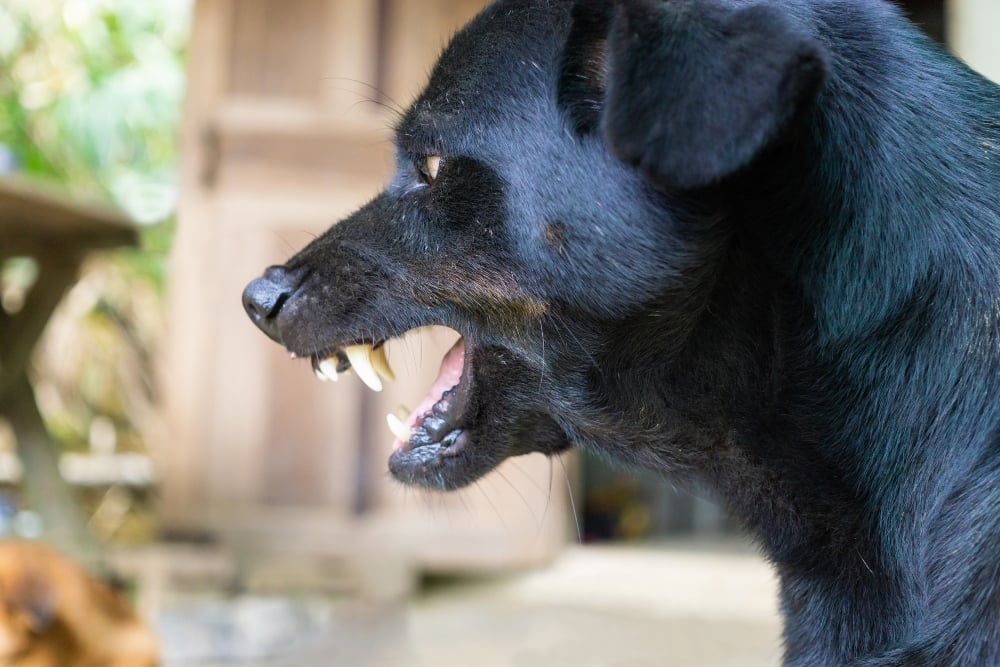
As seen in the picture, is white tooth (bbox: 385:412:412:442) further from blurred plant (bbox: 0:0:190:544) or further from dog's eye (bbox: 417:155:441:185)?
blurred plant (bbox: 0:0:190:544)

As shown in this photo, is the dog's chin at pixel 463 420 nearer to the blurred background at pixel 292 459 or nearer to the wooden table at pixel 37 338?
the blurred background at pixel 292 459

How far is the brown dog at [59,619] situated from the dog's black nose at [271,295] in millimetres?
1181

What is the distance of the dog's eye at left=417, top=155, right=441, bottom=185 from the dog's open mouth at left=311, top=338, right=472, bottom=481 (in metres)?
0.25

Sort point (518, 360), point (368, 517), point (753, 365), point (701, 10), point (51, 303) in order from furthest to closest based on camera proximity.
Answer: point (368, 517) < point (51, 303) < point (518, 360) < point (753, 365) < point (701, 10)

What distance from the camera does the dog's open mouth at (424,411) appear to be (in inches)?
54.9

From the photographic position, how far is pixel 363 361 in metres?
1.41

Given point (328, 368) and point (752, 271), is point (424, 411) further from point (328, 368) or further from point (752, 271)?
point (752, 271)

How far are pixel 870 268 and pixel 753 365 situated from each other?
180 millimetres

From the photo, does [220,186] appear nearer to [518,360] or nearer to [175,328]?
[175,328]

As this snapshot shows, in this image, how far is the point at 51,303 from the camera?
3.55 meters

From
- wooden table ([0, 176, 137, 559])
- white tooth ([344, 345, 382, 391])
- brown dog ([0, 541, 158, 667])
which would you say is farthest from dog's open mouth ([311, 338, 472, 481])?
wooden table ([0, 176, 137, 559])

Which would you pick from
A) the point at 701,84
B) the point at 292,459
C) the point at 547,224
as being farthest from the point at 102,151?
the point at 701,84

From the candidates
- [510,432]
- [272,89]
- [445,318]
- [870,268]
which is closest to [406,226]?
[445,318]

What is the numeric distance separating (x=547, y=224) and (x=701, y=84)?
28 cm
